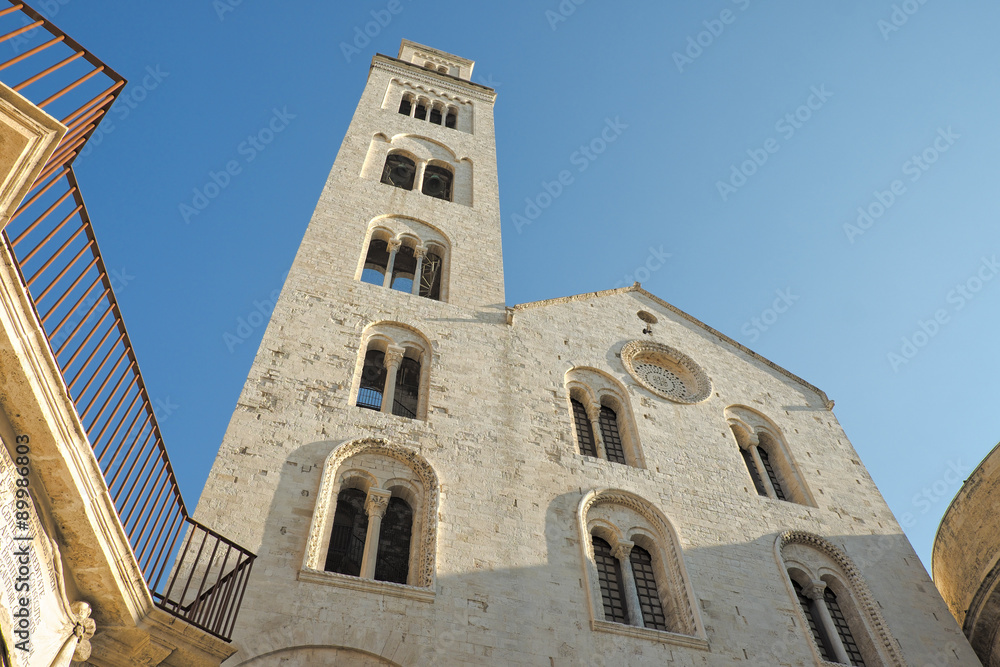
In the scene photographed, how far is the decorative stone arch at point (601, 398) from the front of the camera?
13602 millimetres

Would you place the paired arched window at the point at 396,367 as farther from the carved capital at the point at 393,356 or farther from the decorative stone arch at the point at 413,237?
the decorative stone arch at the point at 413,237

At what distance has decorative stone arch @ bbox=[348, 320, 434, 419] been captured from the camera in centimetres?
1303

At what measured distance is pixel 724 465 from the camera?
13484mm

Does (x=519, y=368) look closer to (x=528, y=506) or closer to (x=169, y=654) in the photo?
(x=528, y=506)

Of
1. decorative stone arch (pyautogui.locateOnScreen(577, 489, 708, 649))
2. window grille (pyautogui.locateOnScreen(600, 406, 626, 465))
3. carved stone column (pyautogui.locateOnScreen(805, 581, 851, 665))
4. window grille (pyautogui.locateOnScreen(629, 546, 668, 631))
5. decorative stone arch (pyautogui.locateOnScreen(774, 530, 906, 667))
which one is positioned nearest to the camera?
decorative stone arch (pyautogui.locateOnScreen(577, 489, 708, 649))

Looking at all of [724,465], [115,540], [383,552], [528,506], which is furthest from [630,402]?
[115,540]

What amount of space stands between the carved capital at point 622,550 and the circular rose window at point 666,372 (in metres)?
4.26

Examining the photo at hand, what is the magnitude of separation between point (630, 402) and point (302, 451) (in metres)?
6.52

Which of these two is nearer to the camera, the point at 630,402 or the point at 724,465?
the point at 724,465

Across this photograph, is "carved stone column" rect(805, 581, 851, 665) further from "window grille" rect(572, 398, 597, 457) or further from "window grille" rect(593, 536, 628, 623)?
"window grille" rect(572, 398, 597, 457)

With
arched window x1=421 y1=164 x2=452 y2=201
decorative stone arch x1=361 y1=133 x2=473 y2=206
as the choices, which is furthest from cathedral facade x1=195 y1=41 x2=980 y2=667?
arched window x1=421 y1=164 x2=452 y2=201

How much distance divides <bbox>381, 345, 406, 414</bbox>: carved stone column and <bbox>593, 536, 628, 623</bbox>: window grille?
157 inches

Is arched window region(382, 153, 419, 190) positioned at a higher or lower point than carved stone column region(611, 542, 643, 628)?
higher

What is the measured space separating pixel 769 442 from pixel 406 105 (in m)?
16.7
